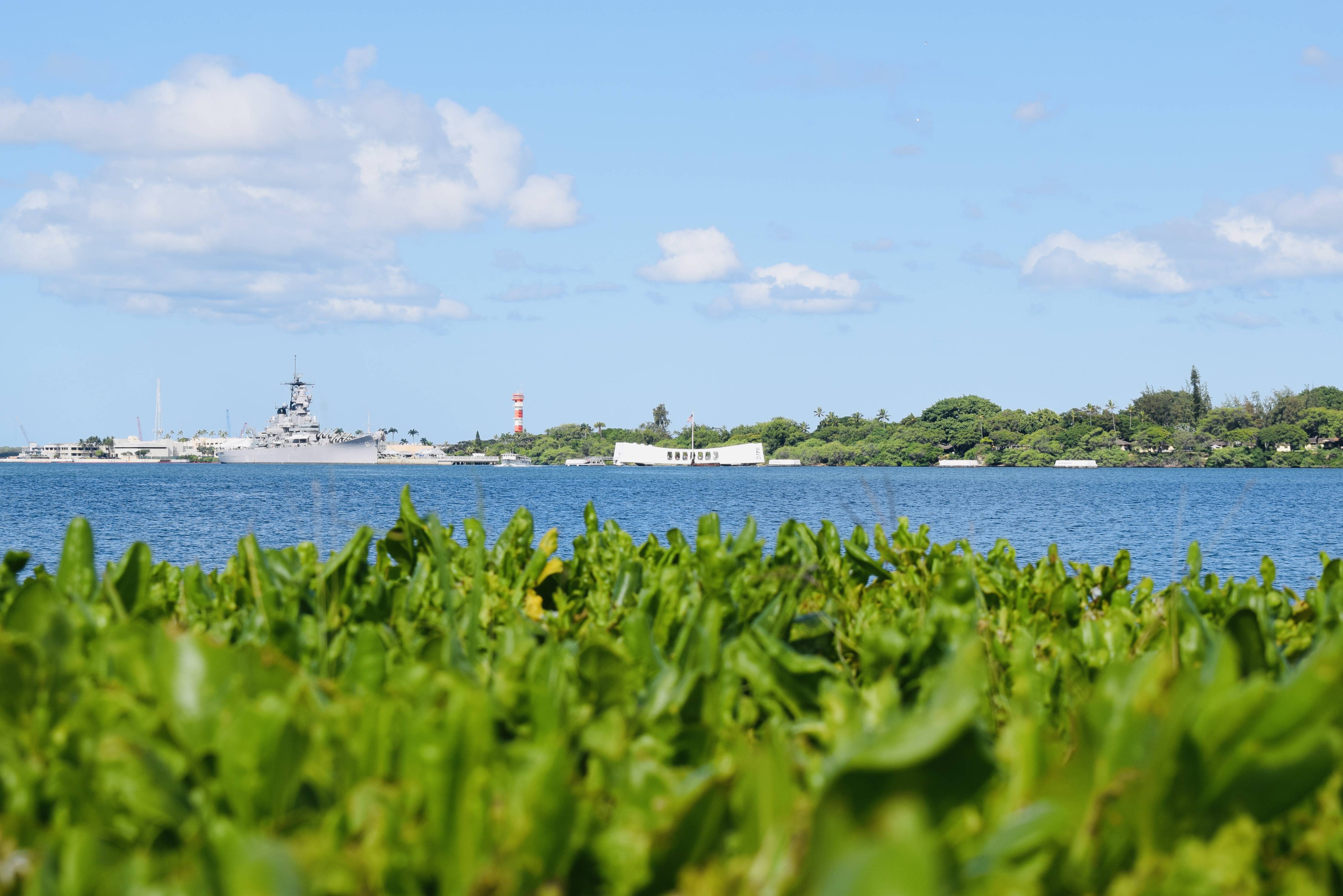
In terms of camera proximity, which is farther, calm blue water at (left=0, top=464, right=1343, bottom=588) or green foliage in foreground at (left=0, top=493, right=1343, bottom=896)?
calm blue water at (left=0, top=464, right=1343, bottom=588)

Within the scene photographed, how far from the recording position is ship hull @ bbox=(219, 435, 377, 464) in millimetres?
126750

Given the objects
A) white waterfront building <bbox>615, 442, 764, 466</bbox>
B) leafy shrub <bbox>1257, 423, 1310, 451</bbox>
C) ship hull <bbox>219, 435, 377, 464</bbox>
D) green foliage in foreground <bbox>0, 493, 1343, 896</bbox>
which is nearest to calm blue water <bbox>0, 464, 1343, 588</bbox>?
green foliage in foreground <bbox>0, 493, 1343, 896</bbox>

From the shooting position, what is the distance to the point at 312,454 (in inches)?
5010

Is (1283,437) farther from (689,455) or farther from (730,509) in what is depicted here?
(730,509)

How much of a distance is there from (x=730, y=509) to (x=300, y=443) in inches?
3867

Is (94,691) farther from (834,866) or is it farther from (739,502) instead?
(739,502)

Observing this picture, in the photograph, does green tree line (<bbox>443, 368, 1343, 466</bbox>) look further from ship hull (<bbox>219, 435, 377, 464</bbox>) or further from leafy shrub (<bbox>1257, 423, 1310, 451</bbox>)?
ship hull (<bbox>219, 435, 377, 464</bbox>)

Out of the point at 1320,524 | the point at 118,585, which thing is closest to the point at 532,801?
the point at 118,585

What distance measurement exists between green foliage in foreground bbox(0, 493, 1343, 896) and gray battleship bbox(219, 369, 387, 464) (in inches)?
4987

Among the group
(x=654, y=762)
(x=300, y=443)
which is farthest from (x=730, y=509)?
(x=300, y=443)

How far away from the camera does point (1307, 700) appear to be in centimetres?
89

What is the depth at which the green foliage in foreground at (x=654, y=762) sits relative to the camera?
85cm

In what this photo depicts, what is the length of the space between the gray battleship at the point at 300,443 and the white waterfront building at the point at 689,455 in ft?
108

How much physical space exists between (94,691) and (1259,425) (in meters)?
141
